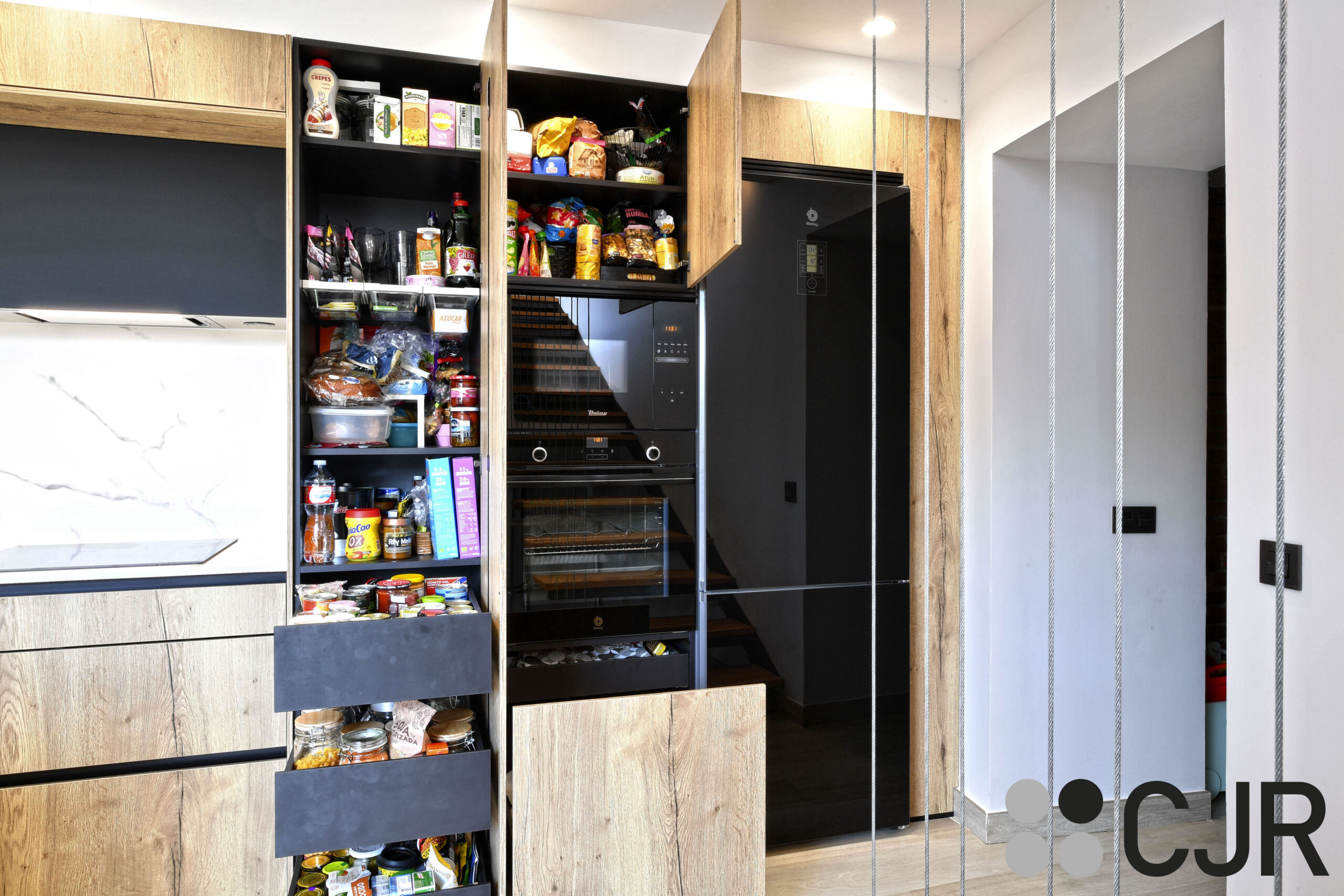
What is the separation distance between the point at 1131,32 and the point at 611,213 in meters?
1.37

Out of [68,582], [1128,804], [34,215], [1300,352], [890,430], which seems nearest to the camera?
[1128,804]

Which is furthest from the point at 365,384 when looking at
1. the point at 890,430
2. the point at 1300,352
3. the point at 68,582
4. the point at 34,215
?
the point at 1300,352

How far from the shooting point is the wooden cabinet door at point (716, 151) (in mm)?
1666

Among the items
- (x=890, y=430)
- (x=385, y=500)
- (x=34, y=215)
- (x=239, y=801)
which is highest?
(x=34, y=215)

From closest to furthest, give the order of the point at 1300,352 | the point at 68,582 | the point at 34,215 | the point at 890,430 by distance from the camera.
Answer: the point at 1300,352 → the point at 68,582 → the point at 34,215 → the point at 890,430

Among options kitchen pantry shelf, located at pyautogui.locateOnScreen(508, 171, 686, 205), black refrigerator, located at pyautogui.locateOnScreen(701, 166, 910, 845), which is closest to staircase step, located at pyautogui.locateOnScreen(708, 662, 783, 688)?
black refrigerator, located at pyautogui.locateOnScreen(701, 166, 910, 845)

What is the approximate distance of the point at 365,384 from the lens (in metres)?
2.06

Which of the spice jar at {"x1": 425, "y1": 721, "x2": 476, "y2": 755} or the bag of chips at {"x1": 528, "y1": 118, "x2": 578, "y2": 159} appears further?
the bag of chips at {"x1": 528, "y1": 118, "x2": 578, "y2": 159}

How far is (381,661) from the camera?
1641mm

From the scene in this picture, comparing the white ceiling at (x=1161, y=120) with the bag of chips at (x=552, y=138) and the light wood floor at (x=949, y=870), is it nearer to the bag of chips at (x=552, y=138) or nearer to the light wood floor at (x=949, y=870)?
the bag of chips at (x=552, y=138)

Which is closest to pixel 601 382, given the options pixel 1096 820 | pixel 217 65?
pixel 217 65

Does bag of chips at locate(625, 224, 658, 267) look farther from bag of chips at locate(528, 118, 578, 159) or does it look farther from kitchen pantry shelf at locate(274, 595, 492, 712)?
kitchen pantry shelf at locate(274, 595, 492, 712)

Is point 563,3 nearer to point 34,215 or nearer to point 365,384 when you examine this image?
point 365,384

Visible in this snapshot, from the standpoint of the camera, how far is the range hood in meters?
2.03
